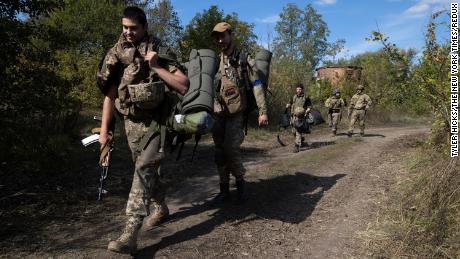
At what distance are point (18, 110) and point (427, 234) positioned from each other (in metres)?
5.10

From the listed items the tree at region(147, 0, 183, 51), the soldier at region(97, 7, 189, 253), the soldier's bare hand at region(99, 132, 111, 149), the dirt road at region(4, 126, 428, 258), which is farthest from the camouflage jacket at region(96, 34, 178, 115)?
the tree at region(147, 0, 183, 51)

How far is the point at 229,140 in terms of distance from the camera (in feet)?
16.0

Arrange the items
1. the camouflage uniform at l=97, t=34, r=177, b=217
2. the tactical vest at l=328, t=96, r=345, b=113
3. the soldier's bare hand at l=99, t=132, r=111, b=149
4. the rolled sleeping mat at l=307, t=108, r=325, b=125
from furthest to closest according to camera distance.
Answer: the tactical vest at l=328, t=96, r=345, b=113
the rolled sleeping mat at l=307, t=108, r=325, b=125
the soldier's bare hand at l=99, t=132, r=111, b=149
the camouflage uniform at l=97, t=34, r=177, b=217

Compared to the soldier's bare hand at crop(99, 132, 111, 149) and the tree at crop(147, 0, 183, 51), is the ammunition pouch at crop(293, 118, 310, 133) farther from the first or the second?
the tree at crop(147, 0, 183, 51)

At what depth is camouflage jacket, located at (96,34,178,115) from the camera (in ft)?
11.9

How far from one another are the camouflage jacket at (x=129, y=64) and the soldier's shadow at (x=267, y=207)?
1389 millimetres

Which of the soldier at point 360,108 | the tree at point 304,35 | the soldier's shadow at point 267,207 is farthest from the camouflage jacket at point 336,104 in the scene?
the tree at point 304,35

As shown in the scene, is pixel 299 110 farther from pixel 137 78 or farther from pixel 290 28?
pixel 290 28

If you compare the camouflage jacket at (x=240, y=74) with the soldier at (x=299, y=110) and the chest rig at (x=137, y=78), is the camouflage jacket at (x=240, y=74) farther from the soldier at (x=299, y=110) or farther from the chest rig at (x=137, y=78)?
the soldier at (x=299, y=110)

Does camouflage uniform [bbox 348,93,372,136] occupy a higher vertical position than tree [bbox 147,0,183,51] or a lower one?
lower

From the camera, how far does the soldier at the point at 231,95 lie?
4832 mm

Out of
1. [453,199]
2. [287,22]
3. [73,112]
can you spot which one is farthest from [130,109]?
[287,22]

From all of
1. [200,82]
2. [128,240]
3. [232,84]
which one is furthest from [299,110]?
[128,240]

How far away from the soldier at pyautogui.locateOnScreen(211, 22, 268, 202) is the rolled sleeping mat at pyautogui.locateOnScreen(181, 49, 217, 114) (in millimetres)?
907
